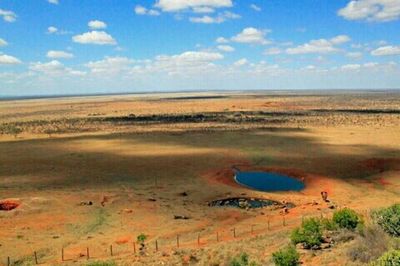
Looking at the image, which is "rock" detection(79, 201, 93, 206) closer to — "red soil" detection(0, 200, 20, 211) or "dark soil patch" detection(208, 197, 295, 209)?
"red soil" detection(0, 200, 20, 211)

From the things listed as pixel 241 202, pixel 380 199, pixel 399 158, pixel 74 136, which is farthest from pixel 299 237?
pixel 74 136

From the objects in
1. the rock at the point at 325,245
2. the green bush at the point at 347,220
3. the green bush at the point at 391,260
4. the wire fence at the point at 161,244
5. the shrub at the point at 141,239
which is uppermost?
the green bush at the point at 391,260

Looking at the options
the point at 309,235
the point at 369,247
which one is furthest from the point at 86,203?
the point at 369,247

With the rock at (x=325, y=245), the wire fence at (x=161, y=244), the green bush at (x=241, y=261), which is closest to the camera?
the green bush at (x=241, y=261)

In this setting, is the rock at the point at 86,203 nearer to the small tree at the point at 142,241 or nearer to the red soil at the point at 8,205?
the red soil at the point at 8,205

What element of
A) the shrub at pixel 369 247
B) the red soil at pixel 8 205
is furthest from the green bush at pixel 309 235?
the red soil at pixel 8 205

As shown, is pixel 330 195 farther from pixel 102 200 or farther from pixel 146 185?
pixel 102 200

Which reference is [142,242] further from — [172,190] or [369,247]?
[172,190]
